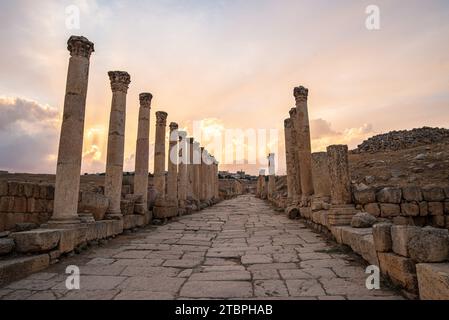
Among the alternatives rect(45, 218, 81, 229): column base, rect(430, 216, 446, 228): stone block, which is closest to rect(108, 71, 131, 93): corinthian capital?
rect(45, 218, 81, 229): column base

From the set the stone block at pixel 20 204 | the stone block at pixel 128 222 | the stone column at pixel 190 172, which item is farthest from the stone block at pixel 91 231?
the stone column at pixel 190 172

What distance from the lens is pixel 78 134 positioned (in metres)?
8.17

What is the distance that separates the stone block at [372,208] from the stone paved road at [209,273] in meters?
2.09

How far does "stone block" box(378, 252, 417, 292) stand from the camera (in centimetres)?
385

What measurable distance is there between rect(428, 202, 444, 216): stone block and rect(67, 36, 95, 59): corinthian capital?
1118 cm

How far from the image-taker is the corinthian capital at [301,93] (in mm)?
14484

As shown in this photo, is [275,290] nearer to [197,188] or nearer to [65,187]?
[65,187]

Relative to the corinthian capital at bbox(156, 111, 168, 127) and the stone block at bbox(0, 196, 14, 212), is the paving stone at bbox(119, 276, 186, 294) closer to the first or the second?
the stone block at bbox(0, 196, 14, 212)

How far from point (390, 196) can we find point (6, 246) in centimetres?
980
